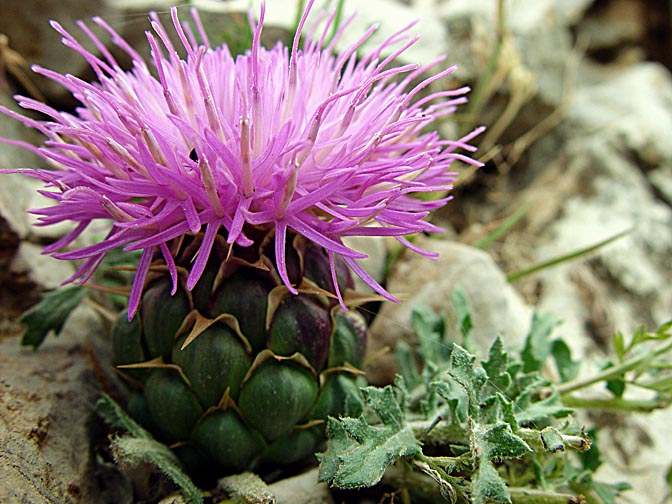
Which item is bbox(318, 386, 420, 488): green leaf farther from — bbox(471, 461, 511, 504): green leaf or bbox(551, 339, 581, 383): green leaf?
bbox(551, 339, 581, 383): green leaf

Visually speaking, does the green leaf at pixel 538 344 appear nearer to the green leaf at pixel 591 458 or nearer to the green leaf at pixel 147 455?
the green leaf at pixel 591 458

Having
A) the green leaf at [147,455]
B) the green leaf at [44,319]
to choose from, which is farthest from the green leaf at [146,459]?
the green leaf at [44,319]

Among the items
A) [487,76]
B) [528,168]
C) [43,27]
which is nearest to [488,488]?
[487,76]

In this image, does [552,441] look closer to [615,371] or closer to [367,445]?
[367,445]

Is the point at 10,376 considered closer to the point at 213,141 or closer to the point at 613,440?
the point at 213,141

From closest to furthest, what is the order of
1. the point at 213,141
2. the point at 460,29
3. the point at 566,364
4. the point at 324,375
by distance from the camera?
the point at 213,141 → the point at 324,375 → the point at 566,364 → the point at 460,29

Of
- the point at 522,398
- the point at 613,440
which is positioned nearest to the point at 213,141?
the point at 522,398

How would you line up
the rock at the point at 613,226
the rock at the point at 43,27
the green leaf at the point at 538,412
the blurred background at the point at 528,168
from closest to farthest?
the green leaf at the point at 538,412, the blurred background at the point at 528,168, the rock at the point at 613,226, the rock at the point at 43,27
